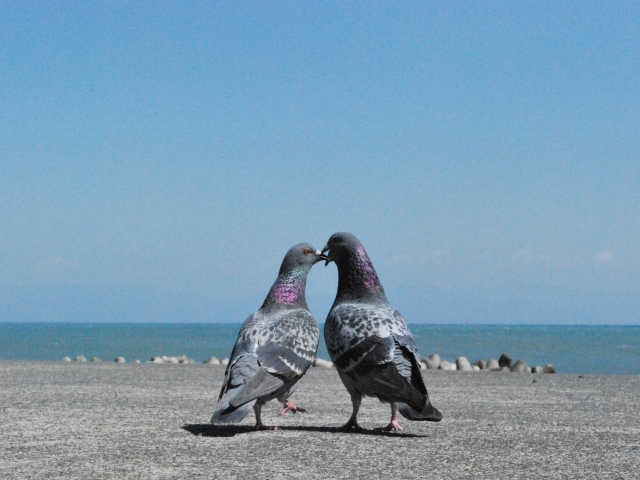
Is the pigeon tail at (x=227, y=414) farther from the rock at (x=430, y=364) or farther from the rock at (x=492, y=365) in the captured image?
the rock at (x=492, y=365)

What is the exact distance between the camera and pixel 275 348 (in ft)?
26.0

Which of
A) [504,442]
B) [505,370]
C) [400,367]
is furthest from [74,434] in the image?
[505,370]

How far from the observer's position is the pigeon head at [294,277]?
8742 mm

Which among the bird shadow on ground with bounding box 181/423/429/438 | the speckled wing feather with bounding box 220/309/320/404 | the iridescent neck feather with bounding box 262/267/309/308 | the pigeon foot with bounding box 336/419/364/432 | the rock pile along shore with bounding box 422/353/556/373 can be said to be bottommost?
the bird shadow on ground with bounding box 181/423/429/438

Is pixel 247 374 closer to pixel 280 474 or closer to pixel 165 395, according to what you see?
pixel 280 474

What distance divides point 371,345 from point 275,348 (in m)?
0.97

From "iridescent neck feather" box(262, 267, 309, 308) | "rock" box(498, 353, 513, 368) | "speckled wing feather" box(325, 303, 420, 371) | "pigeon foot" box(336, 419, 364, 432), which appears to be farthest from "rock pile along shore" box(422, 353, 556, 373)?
"speckled wing feather" box(325, 303, 420, 371)

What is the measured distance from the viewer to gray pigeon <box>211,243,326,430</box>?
291 inches

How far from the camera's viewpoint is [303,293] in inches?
349

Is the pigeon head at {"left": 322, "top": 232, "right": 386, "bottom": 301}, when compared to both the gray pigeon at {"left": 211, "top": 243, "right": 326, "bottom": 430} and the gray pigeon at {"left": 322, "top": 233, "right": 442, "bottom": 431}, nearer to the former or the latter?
the gray pigeon at {"left": 322, "top": 233, "right": 442, "bottom": 431}

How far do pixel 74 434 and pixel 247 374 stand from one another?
2.15m

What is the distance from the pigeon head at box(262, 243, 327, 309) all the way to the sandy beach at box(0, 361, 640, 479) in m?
1.40

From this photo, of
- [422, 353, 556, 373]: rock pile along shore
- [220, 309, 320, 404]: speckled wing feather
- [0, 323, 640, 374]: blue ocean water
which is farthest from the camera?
[0, 323, 640, 374]: blue ocean water

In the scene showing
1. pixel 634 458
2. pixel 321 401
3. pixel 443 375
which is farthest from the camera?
pixel 443 375
